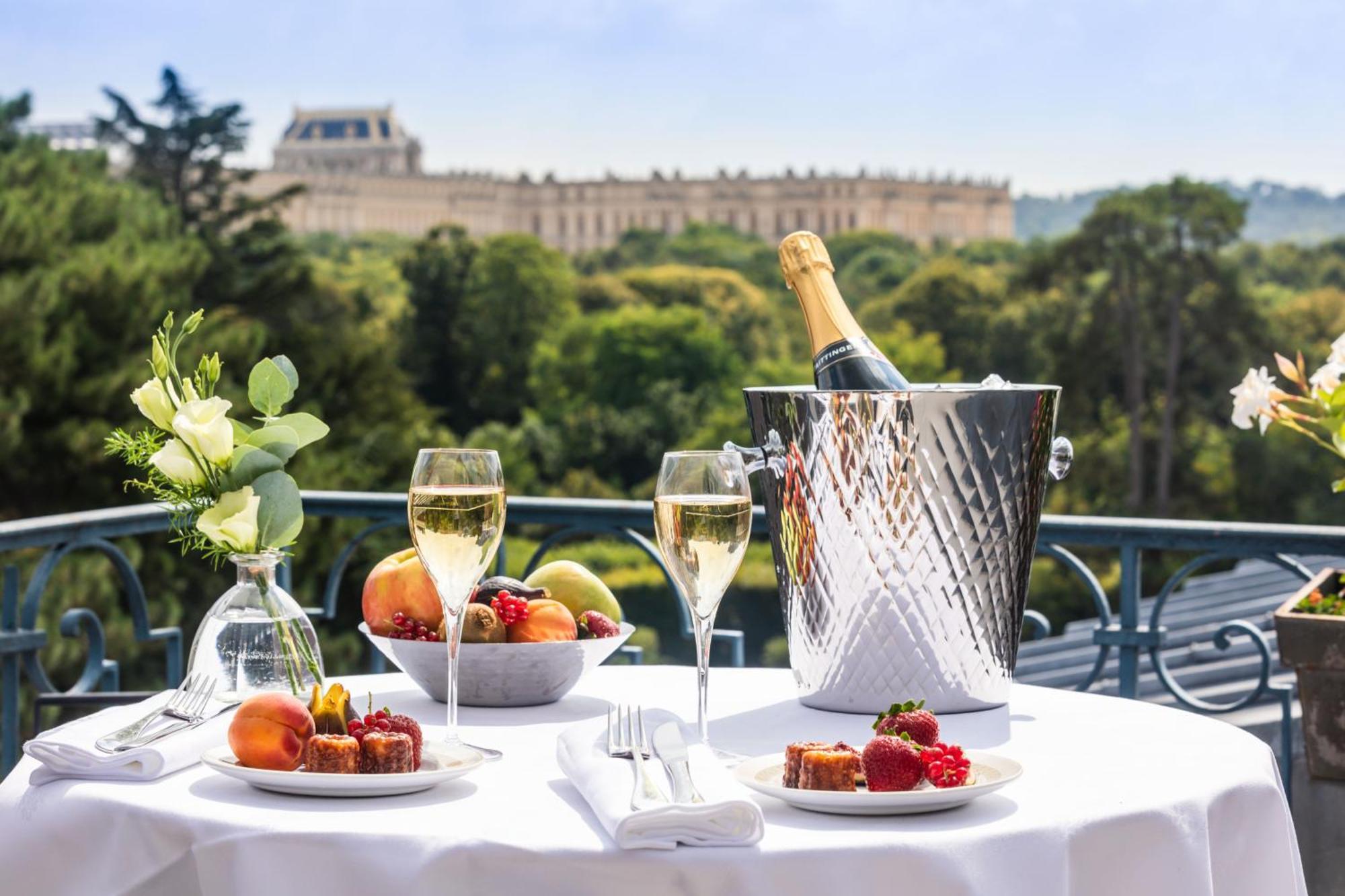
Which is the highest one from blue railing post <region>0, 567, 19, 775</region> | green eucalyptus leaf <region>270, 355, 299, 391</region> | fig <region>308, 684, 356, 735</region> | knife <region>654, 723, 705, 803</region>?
green eucalyptus leaf <region>270, 355, 299, 391</region>

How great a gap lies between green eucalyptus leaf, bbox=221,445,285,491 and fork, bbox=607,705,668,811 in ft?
1.28

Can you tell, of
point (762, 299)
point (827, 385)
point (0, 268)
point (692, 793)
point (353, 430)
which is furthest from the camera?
point (762, 299)

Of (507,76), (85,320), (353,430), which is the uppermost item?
(507,76)

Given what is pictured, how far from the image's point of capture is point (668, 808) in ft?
3.57

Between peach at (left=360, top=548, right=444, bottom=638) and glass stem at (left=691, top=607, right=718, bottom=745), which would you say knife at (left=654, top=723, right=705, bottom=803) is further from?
peach at (left=360, top=548, right=444, bottom=638)

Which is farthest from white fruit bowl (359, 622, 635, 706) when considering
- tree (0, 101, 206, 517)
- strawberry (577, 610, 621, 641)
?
tree (0, 101, 206, 517)

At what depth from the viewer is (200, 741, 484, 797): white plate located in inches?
47.1

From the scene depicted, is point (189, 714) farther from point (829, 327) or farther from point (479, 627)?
point (829, 327)

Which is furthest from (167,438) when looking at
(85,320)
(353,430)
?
(353,430)

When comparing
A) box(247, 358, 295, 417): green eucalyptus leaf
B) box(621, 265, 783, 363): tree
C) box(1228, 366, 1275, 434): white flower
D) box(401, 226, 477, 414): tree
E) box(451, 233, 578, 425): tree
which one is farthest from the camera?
box(621, 265, 783, 363): tree

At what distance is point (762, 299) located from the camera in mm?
59500

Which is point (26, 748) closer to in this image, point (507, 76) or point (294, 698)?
point (294, 698)

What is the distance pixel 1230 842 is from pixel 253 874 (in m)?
0.77

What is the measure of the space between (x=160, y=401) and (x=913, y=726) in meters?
0.74
